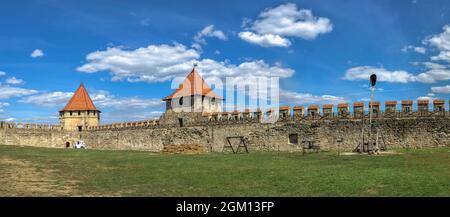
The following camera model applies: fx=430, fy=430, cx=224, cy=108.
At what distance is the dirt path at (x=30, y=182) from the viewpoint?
9898 mm

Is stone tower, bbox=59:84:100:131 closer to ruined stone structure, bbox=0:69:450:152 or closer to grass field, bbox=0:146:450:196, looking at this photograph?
ruined stone structure, bbox=0:69:450:152

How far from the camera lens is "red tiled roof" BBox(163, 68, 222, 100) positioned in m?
37.6

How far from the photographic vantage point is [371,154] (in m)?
17.9

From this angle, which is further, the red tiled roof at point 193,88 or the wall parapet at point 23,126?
the wall parapet at point 23,126

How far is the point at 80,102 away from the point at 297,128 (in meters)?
36.1

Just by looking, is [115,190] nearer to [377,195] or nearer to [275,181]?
[275,181]

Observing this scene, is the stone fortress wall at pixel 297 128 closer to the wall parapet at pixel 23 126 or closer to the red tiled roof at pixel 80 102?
the wall parapet at pixel 23 126

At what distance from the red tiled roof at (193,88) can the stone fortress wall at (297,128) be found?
2.40m

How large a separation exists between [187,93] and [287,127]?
13.4 metres

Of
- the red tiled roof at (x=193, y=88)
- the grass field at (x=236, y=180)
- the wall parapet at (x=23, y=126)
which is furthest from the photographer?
the wall parapet at (x=23, y=126)

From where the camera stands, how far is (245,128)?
29.0m

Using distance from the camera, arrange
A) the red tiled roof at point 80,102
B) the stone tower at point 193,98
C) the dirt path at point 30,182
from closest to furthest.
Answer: the dirt path at point 30,182
the stone tower at point 193,98
the red tiled roof at point 80,102

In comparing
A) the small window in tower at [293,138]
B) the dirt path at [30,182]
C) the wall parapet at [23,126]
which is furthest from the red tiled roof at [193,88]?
the dirt path at [30,182]
